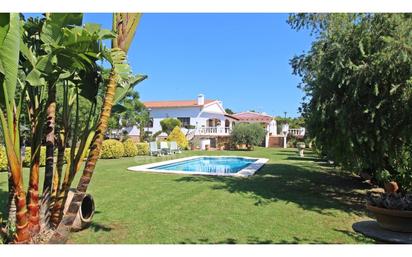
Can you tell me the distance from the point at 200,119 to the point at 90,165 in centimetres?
4461

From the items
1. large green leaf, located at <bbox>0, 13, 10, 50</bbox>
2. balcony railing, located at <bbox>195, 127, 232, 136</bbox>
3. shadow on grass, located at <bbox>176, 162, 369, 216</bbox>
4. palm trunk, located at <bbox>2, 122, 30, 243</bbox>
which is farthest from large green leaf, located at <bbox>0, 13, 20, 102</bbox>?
balcony railing, located at <bbox>195, 127, 232, 136</bbox>

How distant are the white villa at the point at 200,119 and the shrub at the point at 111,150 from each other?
1789 cm

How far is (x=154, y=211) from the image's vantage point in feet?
27.7

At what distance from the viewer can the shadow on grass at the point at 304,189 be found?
9.80 m

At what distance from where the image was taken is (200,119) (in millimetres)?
49094

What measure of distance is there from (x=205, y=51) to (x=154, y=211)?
5708mm

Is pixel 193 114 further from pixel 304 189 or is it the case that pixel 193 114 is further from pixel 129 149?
pixel 304 189

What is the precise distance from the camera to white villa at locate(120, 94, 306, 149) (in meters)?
45.0

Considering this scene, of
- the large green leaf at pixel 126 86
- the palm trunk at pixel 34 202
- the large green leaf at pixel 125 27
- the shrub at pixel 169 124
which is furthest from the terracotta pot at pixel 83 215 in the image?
the shrub at pixel 169 124

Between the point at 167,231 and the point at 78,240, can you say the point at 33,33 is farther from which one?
the point at 167,231

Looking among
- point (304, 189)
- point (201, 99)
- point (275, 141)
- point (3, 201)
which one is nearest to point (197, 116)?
point (201, 99)
